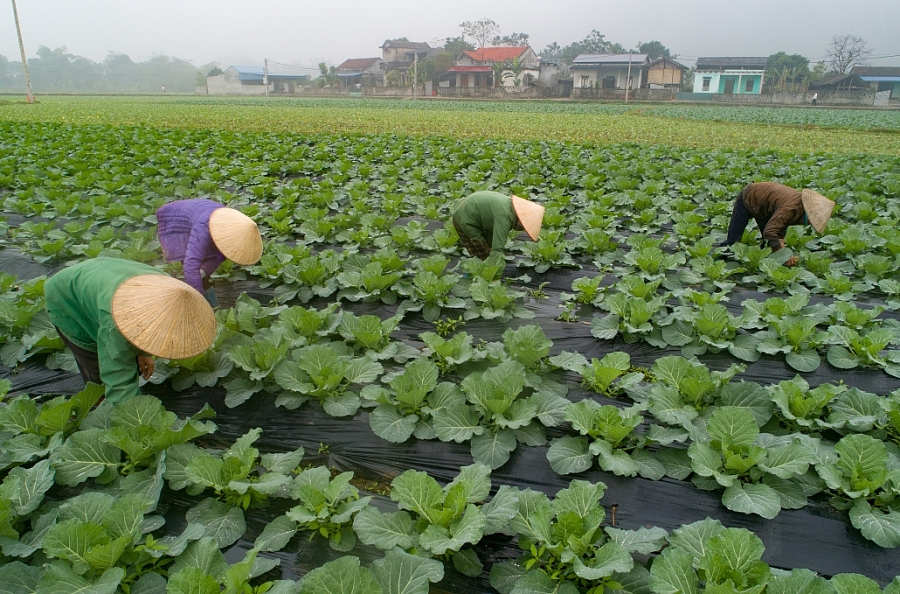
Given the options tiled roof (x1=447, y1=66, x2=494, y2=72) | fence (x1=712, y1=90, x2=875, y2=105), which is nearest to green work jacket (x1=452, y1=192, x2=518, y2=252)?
fence (x1=712, y1=90, x2=875, y2=105)

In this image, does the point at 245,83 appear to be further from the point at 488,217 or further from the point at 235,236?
the point at 235,236

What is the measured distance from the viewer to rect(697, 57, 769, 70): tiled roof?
57.4m

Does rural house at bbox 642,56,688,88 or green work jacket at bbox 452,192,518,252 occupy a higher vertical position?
rural house at bbox 642,56,688,88

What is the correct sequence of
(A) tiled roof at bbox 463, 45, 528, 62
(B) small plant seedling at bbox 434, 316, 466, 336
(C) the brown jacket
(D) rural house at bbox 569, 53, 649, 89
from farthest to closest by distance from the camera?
1. (A) tiled roof at bbox 463, 45, 528, 62
2. (D) rural house at bbox 569, 53, 649, 89
3. (C) the brown jacket
4. (B) small plant seedling at bbox 434, 316, 466, 336

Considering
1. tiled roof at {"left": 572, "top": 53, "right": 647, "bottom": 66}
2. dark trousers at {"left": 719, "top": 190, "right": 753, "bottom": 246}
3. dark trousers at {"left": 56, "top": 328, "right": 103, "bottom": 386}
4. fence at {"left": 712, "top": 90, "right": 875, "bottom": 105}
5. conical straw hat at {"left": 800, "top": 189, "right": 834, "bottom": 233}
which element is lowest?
dark trousers at {"left": 56, "top": 328, "right": 103, "bottom": 386}

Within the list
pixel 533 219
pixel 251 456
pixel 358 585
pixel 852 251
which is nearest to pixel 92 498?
pixel 251 456

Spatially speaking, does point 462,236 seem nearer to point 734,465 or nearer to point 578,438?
point 578,438

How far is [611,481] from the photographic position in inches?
112

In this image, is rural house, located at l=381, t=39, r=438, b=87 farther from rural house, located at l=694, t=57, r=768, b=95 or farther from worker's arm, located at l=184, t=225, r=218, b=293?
worker's arm, located at l=184, t=225, r=218, b=293

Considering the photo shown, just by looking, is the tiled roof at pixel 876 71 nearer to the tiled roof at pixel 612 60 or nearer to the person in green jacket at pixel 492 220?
the tiled roof at pixel 612 60

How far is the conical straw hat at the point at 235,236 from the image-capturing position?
13.6 ft

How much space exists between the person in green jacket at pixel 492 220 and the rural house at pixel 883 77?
199 feet

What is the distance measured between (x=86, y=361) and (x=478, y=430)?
2531 millimetres

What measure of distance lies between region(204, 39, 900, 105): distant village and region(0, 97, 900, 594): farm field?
43.6 meters
